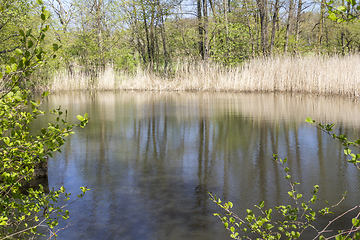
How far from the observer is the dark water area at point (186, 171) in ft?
8.96

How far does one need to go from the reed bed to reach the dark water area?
15.5ft

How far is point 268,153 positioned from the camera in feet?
16.0

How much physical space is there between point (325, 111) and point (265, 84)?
5842mm

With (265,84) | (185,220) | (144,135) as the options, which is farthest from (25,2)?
(185,220)

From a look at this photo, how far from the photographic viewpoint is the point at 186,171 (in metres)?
4.10

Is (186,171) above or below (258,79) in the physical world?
below

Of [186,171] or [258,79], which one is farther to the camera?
[258,79]

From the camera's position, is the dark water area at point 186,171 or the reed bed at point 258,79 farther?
the reed bed at point 258,79

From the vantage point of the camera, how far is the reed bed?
11812mm

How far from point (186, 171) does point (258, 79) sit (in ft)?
37.3

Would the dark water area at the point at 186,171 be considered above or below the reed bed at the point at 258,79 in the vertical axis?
below

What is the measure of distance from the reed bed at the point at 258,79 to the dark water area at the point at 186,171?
4716 millimetres

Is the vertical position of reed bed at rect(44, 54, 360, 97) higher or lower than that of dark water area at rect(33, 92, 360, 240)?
higher

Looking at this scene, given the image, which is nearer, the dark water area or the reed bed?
the dark water area
